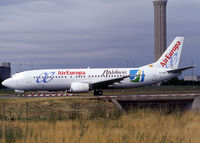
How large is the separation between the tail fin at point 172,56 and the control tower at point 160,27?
431 ft

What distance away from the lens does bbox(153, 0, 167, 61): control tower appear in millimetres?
175375

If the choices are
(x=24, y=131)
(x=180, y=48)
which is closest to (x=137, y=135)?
(x=24, y=131)

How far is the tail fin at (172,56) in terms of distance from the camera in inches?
1697

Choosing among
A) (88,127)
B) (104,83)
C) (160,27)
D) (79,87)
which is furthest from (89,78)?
(160,27)

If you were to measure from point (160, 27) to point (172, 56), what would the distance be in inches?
5412

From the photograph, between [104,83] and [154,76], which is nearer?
[104,83]

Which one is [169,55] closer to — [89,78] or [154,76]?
[154,76]

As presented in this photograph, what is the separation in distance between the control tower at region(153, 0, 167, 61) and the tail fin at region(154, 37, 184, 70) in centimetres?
13133

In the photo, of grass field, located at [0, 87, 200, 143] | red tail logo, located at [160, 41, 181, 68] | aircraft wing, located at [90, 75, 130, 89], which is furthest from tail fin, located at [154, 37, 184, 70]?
grass field, located at [0, 87, 200, 143]

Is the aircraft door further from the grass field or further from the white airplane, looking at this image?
the grass field

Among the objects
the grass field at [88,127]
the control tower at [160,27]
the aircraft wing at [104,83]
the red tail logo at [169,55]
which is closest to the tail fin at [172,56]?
the red tail logo at [169,55]

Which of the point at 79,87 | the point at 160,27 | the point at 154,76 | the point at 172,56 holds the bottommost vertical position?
the point at 79,87

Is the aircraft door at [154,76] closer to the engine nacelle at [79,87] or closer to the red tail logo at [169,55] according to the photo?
the red tail logo at [169,55]

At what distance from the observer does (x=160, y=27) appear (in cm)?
17775
